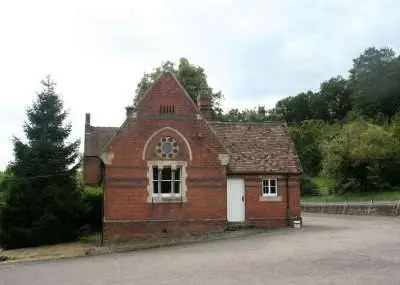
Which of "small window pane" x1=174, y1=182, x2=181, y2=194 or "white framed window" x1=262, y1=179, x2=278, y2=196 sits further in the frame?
"white framed window" x1=262, y1=179, x2=278, y2=196

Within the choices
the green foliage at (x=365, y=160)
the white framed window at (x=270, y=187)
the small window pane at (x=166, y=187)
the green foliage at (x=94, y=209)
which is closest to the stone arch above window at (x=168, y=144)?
the small window pane at (x=166, y=187)

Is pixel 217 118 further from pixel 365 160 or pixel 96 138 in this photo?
pixel 96 138

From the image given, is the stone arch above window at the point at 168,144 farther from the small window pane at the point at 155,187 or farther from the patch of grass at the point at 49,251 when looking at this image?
the patch of grass at the point at 49,251

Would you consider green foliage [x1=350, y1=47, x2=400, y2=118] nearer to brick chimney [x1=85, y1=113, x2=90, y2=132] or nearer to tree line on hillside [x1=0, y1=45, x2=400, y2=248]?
tree line on hillside [x1=0, y1=45, x2=400, y2=248]

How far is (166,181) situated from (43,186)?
8213 millimetres

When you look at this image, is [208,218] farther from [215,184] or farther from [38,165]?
[38,165]

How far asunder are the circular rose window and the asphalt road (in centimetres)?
590

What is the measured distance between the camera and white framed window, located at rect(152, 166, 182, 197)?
2966 cm

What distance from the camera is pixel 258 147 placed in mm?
33000

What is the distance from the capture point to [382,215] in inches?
1599

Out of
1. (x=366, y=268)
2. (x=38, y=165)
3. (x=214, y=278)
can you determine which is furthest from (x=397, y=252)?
(x=38, y=165)

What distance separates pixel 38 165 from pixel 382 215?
23.8 metres

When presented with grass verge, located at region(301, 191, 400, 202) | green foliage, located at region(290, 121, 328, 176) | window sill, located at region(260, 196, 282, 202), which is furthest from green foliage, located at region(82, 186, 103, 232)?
green foliage, located at region(290, 121, 328, 176)

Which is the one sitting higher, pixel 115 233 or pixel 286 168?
pixel 286 168
